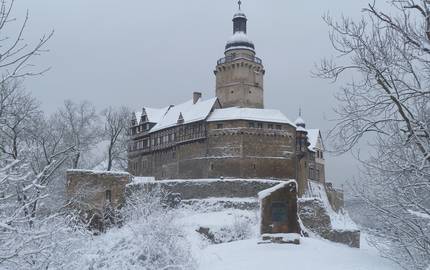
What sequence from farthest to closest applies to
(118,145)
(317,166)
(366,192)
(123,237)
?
(317,166)
(118,145)
(123,237)
(366,192)

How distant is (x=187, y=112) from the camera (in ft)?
138

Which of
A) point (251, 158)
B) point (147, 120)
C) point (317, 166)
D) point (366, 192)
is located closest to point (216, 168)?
point (251, 158)

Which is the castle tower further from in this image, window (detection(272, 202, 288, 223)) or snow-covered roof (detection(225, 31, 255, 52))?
window (detection(272, 202, 288, 223))

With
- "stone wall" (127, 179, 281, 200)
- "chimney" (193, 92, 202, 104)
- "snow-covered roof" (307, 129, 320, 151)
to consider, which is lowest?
"stone wall" (127, 179, 281, 200)

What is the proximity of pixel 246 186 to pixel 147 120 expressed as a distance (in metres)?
15.1

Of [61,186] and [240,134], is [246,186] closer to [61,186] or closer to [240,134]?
[240,134]

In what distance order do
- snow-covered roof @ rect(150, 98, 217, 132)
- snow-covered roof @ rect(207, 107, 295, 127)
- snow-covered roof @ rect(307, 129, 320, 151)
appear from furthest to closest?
snow-covered roof @ rect(307, 129, 320, 151) → snow-covered roof @ rect(150, 98, 217, 132) → snow-covered roof @ rect(207, 107, 295, 127)

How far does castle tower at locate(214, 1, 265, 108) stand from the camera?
45062mm

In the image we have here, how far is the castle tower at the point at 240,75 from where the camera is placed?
45.1 metres

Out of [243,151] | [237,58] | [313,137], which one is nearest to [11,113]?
[243,151]

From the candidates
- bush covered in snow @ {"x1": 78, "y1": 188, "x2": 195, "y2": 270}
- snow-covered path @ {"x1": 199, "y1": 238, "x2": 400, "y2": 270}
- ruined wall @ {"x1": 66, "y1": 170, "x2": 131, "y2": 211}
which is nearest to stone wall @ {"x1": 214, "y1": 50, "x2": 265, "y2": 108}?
ruined wall @ {"x1": 66, "y1": 170, "x2": 131, "y2": 211}

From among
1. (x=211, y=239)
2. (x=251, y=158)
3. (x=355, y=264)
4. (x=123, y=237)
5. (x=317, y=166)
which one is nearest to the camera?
(x=355, y=264)

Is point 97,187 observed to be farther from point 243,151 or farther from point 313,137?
point 313,137

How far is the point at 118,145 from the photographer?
45.0 metres
